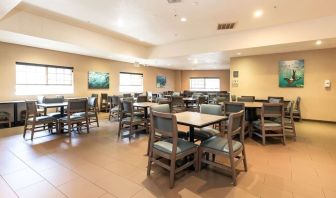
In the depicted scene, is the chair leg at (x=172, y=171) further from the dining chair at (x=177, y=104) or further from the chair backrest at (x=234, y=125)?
the dining chair at (x=177, y=104)

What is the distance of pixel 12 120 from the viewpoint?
5785 mm

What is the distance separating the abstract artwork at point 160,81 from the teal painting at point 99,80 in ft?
12.7

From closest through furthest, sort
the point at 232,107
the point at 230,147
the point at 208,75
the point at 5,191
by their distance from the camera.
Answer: the point at 5,191 < the point at 230,147 < the point at 232,107 < the point at 208,75

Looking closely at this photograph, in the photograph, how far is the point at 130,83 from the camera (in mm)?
10391

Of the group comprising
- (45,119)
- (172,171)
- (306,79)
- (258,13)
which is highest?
(258,13)

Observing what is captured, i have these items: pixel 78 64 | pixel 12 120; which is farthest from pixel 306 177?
pixel 78 64

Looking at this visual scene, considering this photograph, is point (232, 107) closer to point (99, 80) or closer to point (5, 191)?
point (5, 191)

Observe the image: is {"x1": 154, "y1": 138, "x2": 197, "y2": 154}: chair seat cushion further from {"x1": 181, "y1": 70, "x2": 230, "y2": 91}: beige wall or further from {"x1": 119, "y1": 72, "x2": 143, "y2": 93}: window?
{"x1": 181, "y1": 70, "x2": 230, "y2": 91}: beige wall

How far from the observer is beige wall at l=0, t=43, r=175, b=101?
5.73 meters

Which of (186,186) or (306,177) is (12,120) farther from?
(306,177)

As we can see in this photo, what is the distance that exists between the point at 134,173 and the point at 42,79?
618cm

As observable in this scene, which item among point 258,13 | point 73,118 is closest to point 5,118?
point 73,118

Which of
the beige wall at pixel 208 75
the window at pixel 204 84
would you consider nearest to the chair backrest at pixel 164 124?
the beige wall at pixel 208 75

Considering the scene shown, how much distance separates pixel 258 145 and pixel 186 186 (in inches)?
89.9
